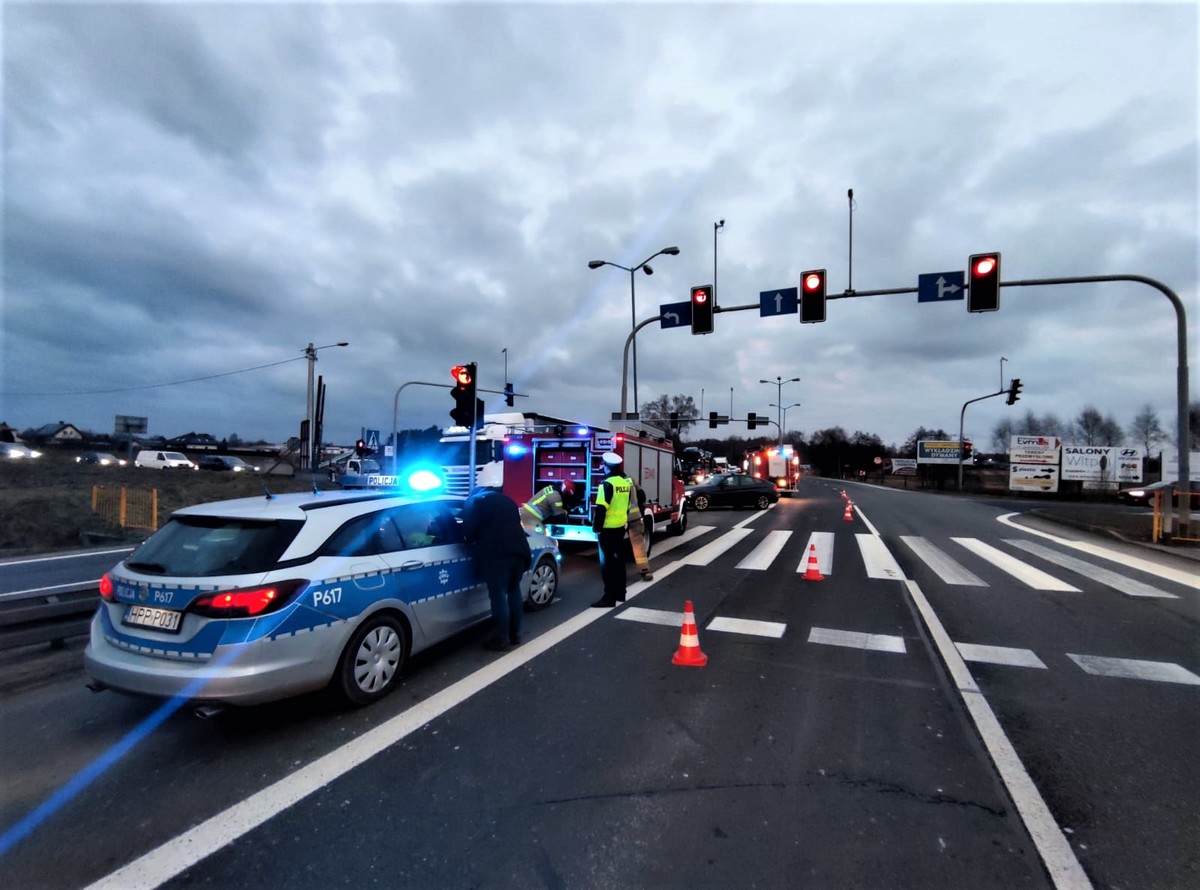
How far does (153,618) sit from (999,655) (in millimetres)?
6854

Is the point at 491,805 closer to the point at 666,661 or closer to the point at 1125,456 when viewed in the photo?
the point at 666,661

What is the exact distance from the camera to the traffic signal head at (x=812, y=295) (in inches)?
551

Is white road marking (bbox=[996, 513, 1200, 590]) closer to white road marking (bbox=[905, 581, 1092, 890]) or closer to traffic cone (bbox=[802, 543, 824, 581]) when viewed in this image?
traffic cone (bbox=[802, 543, 824, 581])

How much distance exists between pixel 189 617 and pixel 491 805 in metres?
2.14

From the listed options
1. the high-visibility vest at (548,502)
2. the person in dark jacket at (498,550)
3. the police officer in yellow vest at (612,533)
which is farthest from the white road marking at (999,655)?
the high-visibility vest at (548,502)

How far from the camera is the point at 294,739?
12.8ft

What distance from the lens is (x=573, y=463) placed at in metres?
11.2

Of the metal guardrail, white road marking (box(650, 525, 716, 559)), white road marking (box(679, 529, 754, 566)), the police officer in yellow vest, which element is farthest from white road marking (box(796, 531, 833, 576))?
the metal guardrail

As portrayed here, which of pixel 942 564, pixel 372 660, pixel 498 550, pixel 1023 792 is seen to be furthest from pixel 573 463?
pixel 1023 792

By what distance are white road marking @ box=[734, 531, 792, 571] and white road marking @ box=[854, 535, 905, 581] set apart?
1.59 metres

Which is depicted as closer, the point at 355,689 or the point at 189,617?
the point at 189,617

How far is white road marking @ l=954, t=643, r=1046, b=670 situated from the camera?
547 cm

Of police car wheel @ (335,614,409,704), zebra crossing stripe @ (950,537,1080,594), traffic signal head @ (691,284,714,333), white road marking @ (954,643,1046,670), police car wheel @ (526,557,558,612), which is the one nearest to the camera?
police car wheel @ (335,614,409,704)

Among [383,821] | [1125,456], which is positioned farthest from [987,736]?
[1125,456]
